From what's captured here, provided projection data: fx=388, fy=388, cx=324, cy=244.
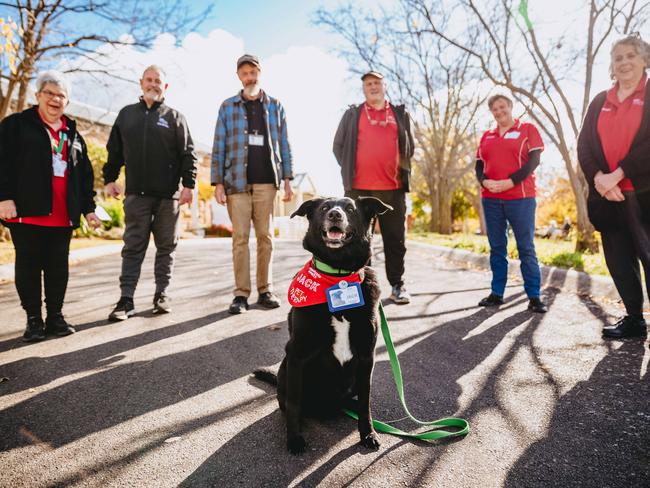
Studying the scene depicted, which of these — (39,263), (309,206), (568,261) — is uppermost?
(309,206)

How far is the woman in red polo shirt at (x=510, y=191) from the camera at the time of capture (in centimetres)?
433

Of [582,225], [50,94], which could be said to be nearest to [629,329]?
[50,94]

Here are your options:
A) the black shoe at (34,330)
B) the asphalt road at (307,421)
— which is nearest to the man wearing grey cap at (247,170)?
the asphalt road at (307,421)

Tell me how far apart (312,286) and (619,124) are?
3.10 m

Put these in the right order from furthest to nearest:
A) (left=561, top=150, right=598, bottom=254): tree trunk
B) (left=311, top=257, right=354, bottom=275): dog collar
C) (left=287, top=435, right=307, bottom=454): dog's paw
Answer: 1. (left=561, top=150, right=598, bottom=254): tree trunk
2. (left=311, top=257, right=354, bottom=275): dog collar
3. (left=287, top=435, right=307, bottom=454): dog's paw

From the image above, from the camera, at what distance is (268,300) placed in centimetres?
466

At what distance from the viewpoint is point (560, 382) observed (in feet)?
8.29

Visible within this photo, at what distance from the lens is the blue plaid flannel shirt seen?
4.52m

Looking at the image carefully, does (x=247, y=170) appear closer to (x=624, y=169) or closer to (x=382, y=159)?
(x=382, y=159)

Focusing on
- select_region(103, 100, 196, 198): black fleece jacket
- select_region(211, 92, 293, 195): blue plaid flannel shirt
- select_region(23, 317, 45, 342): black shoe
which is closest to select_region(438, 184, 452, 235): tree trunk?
select_region(211, 92, 293, 195): blue plaid flannel shirt

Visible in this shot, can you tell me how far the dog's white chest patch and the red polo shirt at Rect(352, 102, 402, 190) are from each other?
3037mm

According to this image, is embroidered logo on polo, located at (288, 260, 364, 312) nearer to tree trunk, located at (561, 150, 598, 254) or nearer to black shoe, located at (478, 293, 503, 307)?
black shoe, located at (478, 293, 503, 307)

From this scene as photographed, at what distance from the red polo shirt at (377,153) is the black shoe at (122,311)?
2892 mm

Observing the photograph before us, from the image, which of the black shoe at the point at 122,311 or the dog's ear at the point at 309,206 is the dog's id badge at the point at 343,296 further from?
the black shoe at the point at 122,311
